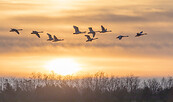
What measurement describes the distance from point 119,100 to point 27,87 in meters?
36.6

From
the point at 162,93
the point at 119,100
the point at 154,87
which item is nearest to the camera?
the point at 119,100

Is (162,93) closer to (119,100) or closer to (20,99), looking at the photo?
(119,100)

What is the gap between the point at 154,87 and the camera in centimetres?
13488

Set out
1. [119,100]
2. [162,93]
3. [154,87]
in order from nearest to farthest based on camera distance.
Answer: [119,100], [162,93], [154,87]

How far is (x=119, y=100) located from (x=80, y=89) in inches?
877

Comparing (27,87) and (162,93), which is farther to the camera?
(27,87)

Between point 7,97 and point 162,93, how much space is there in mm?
40860

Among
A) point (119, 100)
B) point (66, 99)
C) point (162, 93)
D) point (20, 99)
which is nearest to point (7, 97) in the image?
point (20, 99)

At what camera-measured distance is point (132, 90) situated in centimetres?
13012

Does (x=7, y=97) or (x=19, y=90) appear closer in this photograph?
(x=7, y=97)

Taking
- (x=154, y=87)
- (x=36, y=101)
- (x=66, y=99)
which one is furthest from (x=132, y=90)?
(x=36, y=101)

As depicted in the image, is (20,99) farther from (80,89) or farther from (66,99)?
(80,89)

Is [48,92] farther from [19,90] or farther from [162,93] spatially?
[162,93]

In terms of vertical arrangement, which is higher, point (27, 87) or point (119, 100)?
point (27, 87)
